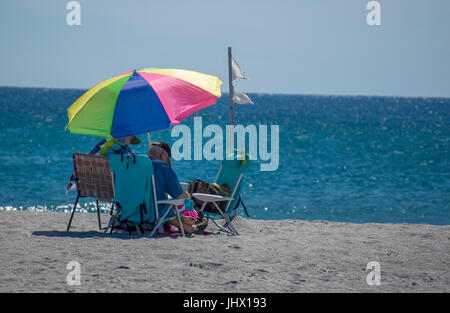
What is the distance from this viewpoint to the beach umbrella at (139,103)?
5426mm

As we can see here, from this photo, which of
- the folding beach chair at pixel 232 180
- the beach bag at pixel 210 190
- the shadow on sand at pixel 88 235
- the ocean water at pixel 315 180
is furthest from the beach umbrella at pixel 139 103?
the ocean water at pixel 315 180

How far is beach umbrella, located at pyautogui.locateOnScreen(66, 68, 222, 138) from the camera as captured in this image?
543 centimetres

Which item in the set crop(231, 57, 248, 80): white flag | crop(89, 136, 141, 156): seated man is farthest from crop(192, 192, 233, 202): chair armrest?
crop(231, 57, 248, 80): white flag

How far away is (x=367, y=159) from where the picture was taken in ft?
71.8

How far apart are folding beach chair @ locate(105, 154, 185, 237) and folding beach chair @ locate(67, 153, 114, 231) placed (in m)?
0.17

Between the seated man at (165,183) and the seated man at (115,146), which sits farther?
the seated man at (115,146)

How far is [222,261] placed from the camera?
4.73 meters

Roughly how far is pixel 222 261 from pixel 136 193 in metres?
1.35

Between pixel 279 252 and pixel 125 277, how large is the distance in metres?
1.61

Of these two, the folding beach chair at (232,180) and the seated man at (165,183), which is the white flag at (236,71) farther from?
the seated man at (165,183)

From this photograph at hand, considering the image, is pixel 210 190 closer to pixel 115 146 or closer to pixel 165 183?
pixel 165 183

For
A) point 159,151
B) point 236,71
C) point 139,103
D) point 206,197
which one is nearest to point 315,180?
point 236,71

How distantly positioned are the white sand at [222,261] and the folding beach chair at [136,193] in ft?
0.80
